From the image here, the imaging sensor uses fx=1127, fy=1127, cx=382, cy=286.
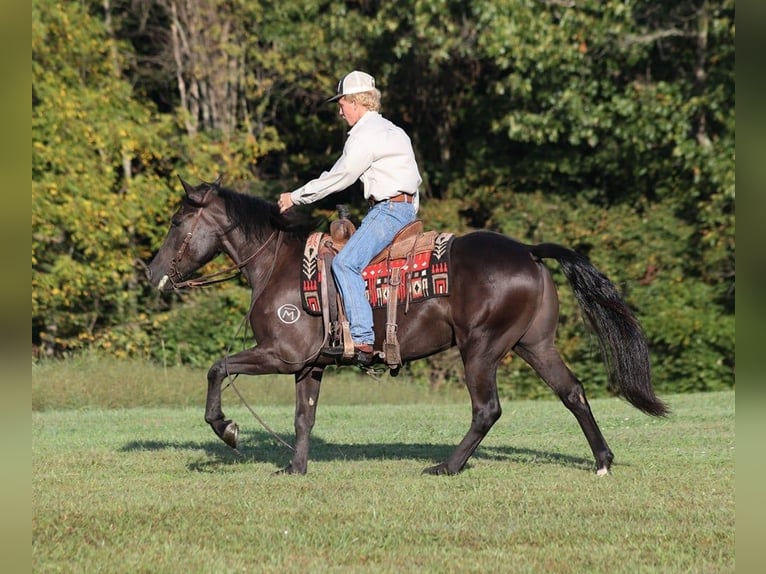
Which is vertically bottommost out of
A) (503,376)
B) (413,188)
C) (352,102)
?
(503,376)

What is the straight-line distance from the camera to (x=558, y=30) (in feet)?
73.5

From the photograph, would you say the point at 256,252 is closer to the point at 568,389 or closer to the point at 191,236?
the point at 191,236

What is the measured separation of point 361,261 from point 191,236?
154 centimetres

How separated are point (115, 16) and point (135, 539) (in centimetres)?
2242

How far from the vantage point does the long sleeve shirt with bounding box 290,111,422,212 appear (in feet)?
28.2

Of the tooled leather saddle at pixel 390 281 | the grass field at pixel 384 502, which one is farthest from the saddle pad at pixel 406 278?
the grass field at pixel 384 502

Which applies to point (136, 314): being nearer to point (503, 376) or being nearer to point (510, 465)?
point (503, 376)

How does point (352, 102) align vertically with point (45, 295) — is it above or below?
above

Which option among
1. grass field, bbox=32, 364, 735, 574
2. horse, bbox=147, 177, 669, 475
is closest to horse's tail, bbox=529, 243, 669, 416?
horse, bbox=147, 177, 669, 475

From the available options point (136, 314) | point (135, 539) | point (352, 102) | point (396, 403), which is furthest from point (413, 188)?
point (136, 314)

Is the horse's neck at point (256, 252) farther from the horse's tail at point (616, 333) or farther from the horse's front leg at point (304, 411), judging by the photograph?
the horse's tail at point (616, 333)

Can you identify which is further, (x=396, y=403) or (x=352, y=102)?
(x=396, y=403)

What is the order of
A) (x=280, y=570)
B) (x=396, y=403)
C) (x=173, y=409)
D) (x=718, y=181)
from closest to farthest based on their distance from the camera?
(x=280, y=570), (x=173, y=409), (x=396, y=403), (x=718, y=181)

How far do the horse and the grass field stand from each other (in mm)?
464
